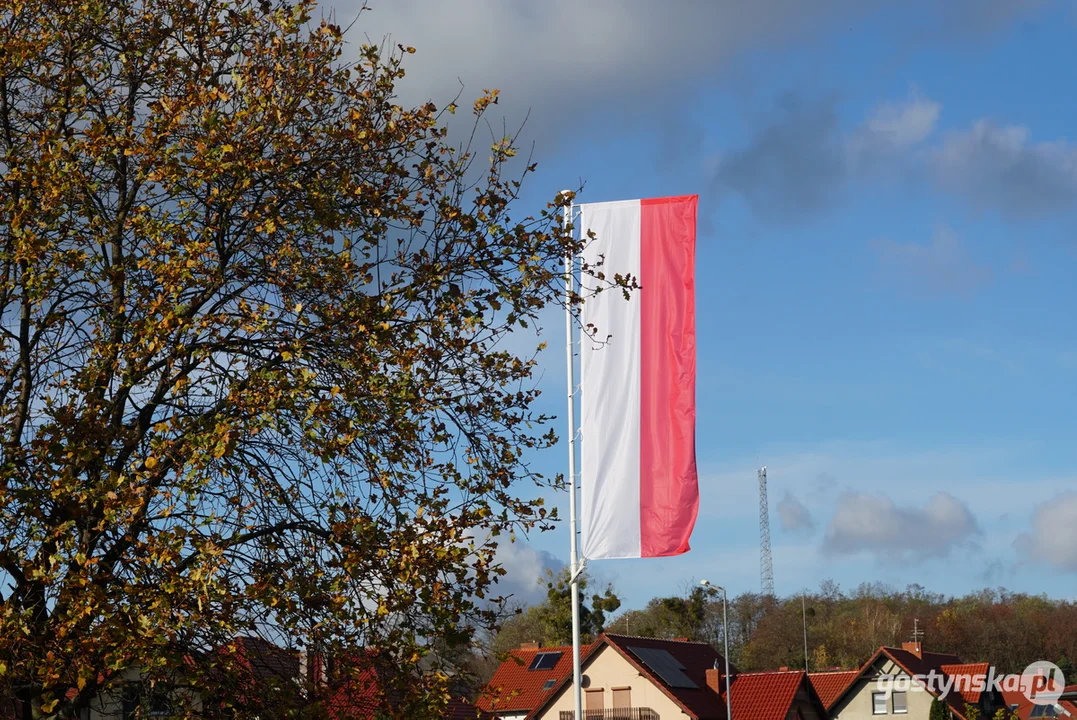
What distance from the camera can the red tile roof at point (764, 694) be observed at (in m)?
A: 50.9

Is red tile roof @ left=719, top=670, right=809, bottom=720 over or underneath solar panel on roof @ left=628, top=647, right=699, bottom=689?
underneath

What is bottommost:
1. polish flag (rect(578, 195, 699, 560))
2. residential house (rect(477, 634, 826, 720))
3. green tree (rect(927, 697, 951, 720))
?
green tree (rect(927, 697, 951, 720))


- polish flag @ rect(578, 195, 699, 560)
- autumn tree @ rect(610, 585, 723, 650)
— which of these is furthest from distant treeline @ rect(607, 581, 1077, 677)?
polish flag @ rect(578, 195, 699, 560)

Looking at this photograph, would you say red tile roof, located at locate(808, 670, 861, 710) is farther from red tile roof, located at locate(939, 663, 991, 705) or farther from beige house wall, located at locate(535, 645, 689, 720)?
beige house wall, located at locate(535, 645, 689, 720)

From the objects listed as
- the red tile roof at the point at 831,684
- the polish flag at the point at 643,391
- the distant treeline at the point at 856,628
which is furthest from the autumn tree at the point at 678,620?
the polish flag at the point at 643,391

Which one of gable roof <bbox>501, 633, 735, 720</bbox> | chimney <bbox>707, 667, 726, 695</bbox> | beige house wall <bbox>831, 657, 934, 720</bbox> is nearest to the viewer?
gable roof <bbox>501, 633, 735, 720</bbox>

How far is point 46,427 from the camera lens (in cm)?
749

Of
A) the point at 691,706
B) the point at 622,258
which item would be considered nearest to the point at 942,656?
the point at 691,706

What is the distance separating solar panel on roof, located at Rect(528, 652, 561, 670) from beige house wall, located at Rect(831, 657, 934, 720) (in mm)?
13440

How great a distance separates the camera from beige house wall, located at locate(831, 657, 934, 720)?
187 feet

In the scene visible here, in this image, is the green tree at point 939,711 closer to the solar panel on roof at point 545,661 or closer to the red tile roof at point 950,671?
the red tile roof at point 950,671

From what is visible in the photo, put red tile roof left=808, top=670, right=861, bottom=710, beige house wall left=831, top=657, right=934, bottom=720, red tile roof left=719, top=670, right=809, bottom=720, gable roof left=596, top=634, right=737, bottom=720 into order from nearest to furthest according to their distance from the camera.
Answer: gable roof left=596, top=634, right=737, bottom=720
red tile roof left=719, top=670, right=809, bottom=720
beige house wall left=831, top=657, right=934, bottom=720
red tile roof left=808, top=670, right=861, bottom=710

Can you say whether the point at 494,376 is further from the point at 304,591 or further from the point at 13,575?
the point at 13,575

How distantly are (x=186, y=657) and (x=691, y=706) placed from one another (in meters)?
44.7
